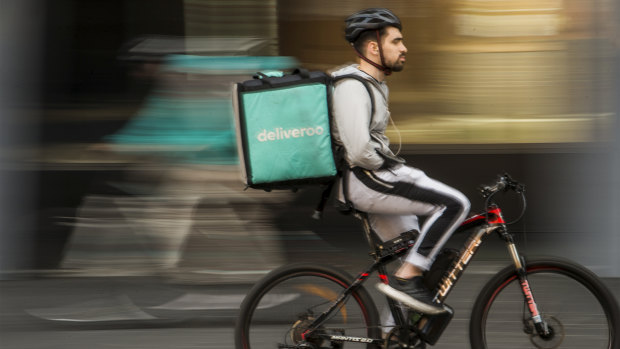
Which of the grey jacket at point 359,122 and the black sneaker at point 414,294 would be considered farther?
the black sneaker at point 414,294

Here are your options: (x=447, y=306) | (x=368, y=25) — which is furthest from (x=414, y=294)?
(x=368, y=25)

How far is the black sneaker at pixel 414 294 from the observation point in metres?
4.18

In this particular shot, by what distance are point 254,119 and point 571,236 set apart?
378 centimetres

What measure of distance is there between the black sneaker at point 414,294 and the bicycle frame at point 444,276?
0.05 m

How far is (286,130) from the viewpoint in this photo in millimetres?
4152

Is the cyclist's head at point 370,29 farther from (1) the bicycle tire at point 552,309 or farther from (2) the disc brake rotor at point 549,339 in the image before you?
(2) the disc brake rotor at point 549,339

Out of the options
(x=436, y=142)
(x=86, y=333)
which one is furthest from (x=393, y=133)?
(x=86, y=333)

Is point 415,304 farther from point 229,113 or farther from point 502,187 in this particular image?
point 229,113

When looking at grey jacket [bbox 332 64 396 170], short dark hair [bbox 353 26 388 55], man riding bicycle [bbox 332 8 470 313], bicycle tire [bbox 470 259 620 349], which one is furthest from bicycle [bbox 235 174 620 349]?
short dark hair [bbox 353 26 388 55]

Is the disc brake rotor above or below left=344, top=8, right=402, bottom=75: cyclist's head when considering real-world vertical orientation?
below

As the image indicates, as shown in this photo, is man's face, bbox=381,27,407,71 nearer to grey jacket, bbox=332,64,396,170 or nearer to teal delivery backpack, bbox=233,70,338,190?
grey jacket, bbox=332,64,396,170

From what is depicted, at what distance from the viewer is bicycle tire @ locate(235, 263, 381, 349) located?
4281 millimetres

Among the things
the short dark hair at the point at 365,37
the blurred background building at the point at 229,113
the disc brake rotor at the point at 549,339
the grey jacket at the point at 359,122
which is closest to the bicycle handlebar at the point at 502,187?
the grey jacket at the point at 359,122

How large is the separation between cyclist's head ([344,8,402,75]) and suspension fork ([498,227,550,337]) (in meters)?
0.96
